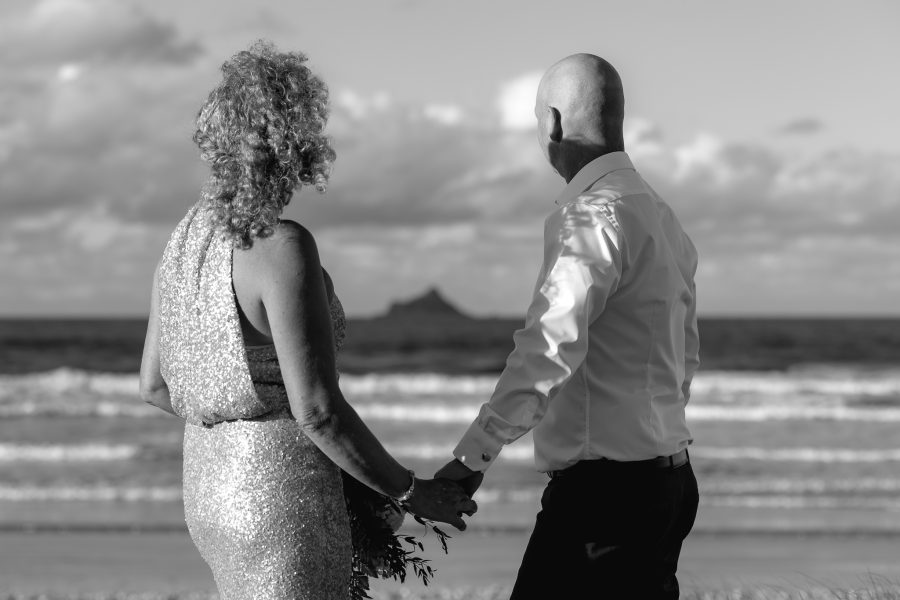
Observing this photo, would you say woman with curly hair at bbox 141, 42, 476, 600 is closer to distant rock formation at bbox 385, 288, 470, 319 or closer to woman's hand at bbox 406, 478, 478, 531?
woman's hand at bbox 406, 478, 478, 531

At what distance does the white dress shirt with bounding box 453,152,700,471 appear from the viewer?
2174 millimetres

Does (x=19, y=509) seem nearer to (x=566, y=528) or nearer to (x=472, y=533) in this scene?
(x=472, y=533)

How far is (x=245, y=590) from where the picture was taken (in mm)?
2230

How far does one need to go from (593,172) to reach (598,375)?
1.50ft

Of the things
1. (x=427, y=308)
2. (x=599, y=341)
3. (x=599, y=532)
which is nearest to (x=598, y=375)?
(x=599, y=341)

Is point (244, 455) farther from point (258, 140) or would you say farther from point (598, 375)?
point (598, 375)

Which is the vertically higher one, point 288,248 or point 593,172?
point 593,172

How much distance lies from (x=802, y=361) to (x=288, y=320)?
29064 millimetres

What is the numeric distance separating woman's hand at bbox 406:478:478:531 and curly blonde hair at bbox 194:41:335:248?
2.16ft

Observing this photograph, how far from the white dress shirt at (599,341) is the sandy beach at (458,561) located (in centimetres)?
346

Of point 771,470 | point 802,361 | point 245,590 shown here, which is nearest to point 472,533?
point 771,470

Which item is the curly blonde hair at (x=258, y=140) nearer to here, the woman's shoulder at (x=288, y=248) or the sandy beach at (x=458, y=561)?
the woman's shoulder at (x=288, y=248)

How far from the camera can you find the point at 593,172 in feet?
7.72

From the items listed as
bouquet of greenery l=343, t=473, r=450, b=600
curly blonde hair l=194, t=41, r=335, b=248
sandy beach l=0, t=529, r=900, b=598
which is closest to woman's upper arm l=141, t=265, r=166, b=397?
curly blonde hair l=194, t=41, r=335, b=248
